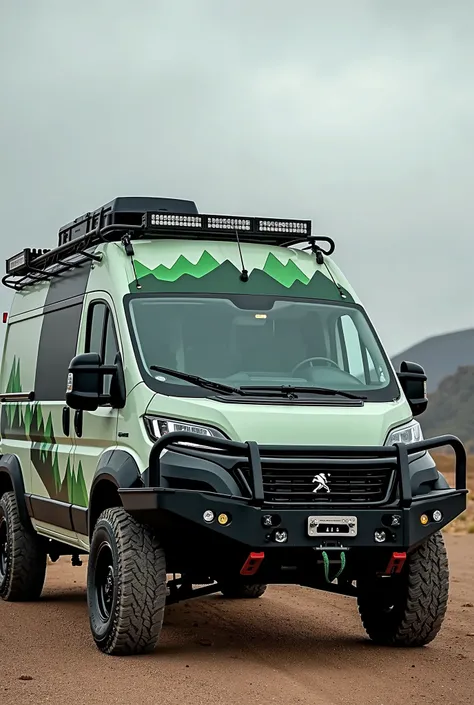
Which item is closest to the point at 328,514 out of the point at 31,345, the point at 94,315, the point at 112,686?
the point at 112,686

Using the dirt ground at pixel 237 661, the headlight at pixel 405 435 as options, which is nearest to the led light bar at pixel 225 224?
Result: the headlight at pixel 405 435

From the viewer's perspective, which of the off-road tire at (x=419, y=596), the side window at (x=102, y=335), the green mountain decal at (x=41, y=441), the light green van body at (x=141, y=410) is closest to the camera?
the light green van body at (x=141, y=410)

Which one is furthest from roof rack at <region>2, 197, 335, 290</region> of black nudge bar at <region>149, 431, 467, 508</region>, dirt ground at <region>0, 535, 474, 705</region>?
dirt ground at <region>0, 535, 474, 705</region>

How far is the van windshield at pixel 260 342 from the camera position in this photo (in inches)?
359

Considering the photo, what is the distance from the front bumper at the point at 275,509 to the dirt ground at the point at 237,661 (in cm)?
83

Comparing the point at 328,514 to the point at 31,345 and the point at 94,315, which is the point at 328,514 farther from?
the point at 31,345

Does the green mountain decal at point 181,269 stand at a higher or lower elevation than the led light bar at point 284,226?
lower

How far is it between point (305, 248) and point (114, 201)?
1.66 meters

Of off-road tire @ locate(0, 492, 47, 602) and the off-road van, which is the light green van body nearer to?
the off-road van

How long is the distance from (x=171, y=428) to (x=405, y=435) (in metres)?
1.62

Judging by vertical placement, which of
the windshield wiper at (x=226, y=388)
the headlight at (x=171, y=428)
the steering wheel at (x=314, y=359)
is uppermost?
the steering wheel at (x=314, y=359)

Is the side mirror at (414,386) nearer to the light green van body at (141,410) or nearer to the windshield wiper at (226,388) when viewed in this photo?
the light green van body at (141,410)

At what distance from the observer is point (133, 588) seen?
834 cm

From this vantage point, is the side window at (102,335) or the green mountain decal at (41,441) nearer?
the side window at (102,335)
